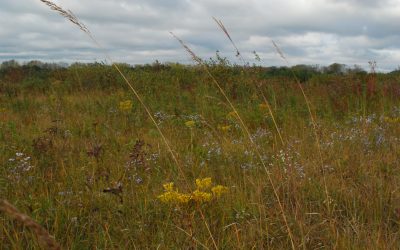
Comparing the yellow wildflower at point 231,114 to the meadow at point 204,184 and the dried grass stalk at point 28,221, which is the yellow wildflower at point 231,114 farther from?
the dried grass stalk at point 28,221

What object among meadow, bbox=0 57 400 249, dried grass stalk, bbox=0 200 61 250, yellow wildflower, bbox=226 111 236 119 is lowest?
meadow, bbox=0 57 400 249

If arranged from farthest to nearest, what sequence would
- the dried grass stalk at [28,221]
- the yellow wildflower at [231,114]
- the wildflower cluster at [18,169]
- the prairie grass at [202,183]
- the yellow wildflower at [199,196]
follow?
the yellow wildflower at [231,114] → the wildflower cluster at [18,169] → the yellow wildflower at [199,196] → the prairie grass at [202,183] → the dried grass stalk at [28,221]

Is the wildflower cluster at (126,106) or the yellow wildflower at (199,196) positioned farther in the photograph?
the wildflower cluster at (126,106)

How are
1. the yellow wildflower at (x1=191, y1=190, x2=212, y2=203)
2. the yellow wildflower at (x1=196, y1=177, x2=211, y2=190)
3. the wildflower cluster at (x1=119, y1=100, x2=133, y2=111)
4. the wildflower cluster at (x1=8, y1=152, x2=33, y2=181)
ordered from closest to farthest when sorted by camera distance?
the yellow wildflower at (x1=191, y1=190, x2=212, y2=203)
the yellow wildflower at (x1=196, y1=177, x2=211, y2=190)
the wildflower cluster at (x1=8, y1=152, x2=33, y2=181)
the wildflower cluster at (x1=119, y1=100, x2=133, y2=111)

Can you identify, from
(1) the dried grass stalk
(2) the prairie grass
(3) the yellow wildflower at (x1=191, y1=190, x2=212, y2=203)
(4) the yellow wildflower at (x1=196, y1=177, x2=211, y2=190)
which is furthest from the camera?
(4) the yellow wildflower at (x1=196, y1=177, x2=211, y2=190)

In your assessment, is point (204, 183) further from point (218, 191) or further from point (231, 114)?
point (231, 114)

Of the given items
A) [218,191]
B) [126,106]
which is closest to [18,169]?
[218,191]

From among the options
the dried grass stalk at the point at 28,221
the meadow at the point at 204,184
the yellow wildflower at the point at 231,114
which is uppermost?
the dried grass stalk at the point at 28,221

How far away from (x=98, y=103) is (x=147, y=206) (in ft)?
15.7

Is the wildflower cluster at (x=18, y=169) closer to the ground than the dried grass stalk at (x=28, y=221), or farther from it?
closer to the ground

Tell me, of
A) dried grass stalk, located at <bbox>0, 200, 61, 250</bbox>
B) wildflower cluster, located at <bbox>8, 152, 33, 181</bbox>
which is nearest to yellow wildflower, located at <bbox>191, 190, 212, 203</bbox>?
wildflower cluster, located at <bbox>8, 152, 33, 181</bbox>

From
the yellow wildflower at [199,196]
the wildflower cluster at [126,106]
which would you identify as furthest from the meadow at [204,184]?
the wildflower cluster at [126,106]

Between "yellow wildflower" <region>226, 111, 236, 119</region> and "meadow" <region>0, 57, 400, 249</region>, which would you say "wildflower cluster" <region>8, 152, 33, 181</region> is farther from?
"yellow wildflower" <region>226, 111, 236, 119</region>

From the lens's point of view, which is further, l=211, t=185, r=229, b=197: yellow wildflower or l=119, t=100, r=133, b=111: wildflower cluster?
l=119, t=100, r=133, b=111: wildflower cluster
